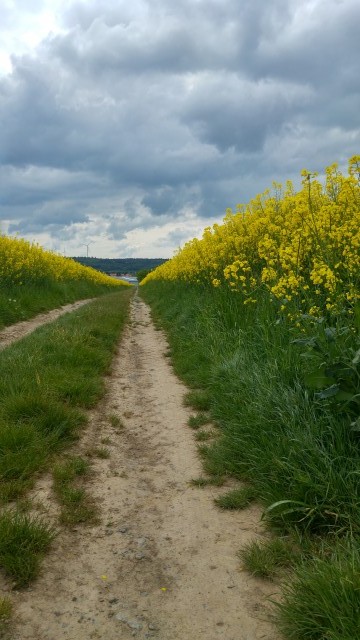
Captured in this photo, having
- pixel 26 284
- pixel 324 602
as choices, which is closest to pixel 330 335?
pixel 324 602

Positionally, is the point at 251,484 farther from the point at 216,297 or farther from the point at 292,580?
the point at 216,297

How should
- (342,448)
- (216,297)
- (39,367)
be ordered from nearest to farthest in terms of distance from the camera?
(342,448) → (39,367) → (216,297)

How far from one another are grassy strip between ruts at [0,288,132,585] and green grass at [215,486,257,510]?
3.76ft

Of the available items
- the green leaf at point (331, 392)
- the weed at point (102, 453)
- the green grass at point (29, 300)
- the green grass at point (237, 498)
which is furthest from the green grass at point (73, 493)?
the green grass at point (29, 300)

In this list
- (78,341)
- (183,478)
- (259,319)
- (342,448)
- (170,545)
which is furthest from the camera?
(78,341)

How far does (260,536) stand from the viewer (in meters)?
3.10

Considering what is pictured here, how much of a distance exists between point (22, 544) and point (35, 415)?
1.83 meters

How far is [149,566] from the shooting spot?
286 cm

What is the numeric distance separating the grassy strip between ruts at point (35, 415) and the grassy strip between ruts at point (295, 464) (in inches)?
50.4

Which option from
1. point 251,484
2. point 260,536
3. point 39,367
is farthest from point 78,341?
point 260,536

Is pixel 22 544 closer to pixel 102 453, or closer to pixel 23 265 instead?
pixel 102 453

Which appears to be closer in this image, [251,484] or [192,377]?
[251,484]

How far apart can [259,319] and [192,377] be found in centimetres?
127

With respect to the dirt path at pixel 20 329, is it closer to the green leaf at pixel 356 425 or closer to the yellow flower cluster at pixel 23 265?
the yellow flower cluster at pixel 23 265
